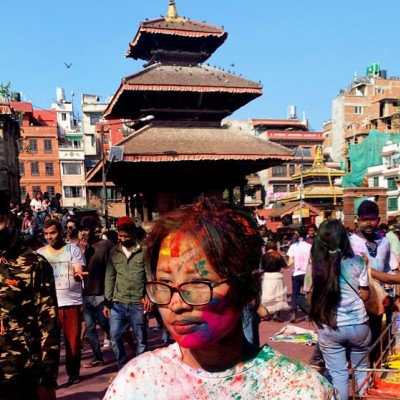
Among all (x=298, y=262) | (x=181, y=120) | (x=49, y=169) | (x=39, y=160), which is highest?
(x=39, y=160)

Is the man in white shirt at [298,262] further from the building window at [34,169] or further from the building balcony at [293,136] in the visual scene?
the building window at [34,169]

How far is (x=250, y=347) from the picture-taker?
4.37ft

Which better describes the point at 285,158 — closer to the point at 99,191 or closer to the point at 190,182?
the point at 190,182

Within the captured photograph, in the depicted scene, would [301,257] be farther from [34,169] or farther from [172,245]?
[34,169]

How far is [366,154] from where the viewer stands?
4456cm

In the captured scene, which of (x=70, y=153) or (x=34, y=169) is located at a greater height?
(x=70, y=153)

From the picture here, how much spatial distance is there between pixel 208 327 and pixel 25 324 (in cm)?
187

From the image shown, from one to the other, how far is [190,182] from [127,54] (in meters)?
6.45

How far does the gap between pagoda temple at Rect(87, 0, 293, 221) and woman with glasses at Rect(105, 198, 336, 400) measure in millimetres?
12227

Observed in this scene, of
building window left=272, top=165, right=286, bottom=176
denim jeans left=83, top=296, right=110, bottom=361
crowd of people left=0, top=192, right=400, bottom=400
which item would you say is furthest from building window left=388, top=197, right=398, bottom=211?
denim jeans left=83, top=296, right=110, bottom=361

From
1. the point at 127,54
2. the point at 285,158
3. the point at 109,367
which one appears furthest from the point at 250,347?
the point at 127,54

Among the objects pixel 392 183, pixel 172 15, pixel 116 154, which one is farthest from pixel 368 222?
pixel 392 183

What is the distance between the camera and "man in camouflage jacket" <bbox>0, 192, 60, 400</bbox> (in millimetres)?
2633

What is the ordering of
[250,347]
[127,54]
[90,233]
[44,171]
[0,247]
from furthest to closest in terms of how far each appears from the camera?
[44,171] → [127,54] → [90,233] → [0,247] → [250,347]
